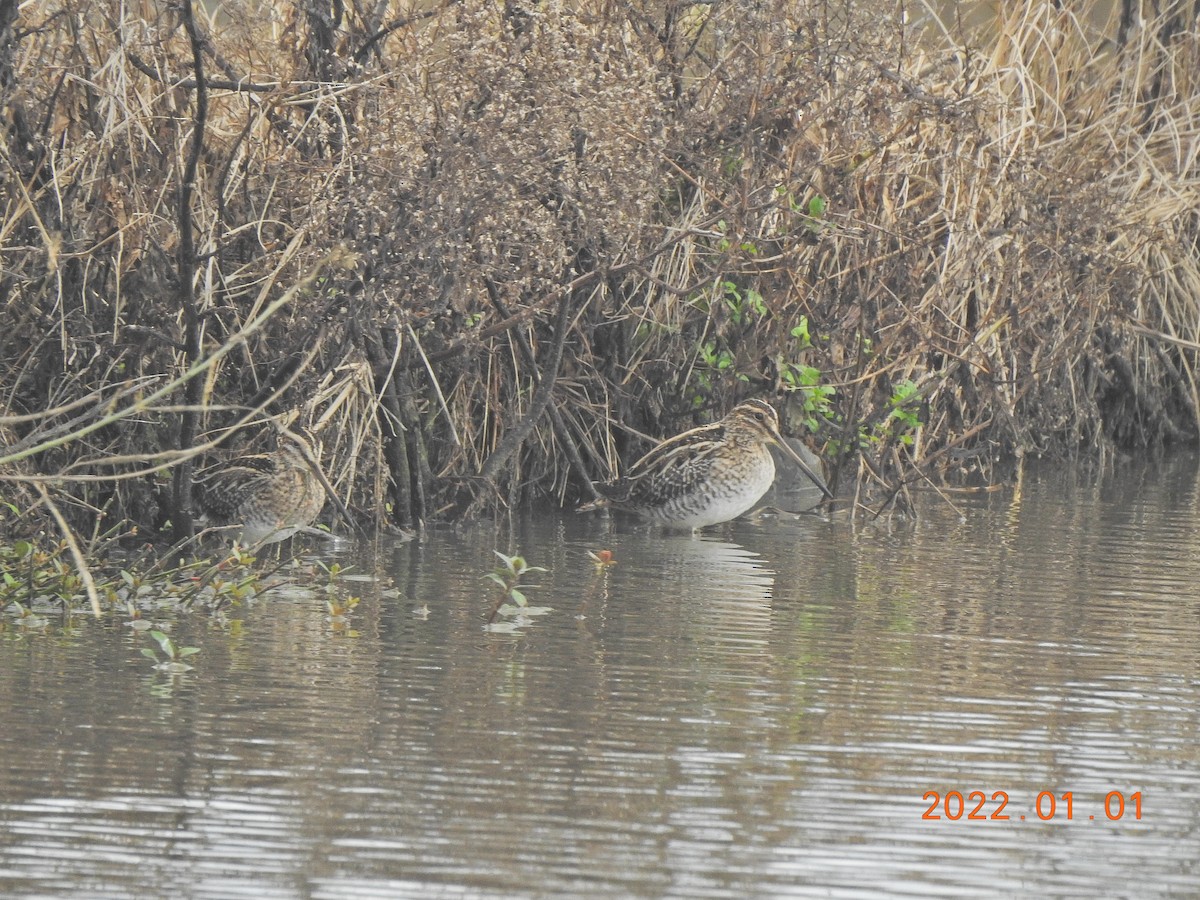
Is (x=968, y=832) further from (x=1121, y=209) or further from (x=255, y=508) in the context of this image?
(x=1121, y=209)

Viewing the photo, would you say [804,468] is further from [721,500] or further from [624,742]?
[624,742]

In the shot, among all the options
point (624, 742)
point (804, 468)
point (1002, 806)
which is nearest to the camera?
point (1002, 806)

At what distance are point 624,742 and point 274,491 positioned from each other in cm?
367

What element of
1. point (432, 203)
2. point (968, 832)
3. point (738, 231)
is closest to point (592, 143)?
point (432, 203)

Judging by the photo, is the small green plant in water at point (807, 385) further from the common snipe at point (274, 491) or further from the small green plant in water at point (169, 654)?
the small green plant in water at point (169, 654)

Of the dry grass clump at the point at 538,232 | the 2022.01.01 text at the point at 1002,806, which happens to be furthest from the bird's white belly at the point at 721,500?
the 2022.01.01 text at the point at 1002,806

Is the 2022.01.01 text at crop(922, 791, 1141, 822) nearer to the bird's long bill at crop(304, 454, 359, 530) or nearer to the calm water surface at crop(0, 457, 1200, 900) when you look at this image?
the calm water surface at crop(0, 457, 1200, 900)

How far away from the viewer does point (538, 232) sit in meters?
7.65

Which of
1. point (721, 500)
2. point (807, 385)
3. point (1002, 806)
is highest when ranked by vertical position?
point (807, 385)

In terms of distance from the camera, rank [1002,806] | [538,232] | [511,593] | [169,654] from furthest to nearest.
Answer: [538,232]
[511,593]
[169,654]
[1002,806]

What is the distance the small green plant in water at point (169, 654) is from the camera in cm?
564

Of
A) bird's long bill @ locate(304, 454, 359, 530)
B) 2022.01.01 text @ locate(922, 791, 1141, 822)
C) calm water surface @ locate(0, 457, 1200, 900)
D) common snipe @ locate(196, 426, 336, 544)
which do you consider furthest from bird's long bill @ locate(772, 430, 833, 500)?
2022.01.01 text @ locate(922, 791, 1141, 822)

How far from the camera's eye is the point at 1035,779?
4703 millimetres

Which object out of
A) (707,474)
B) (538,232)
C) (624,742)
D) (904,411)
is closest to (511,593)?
(624,742)
